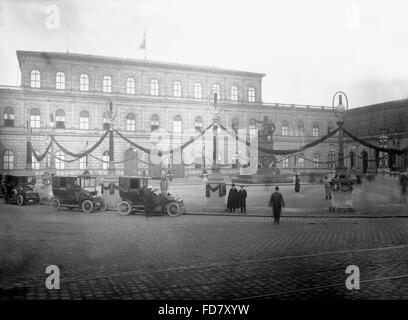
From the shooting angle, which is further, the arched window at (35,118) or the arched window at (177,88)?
the arched window at (177,88)

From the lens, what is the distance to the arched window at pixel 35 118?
1651 inches

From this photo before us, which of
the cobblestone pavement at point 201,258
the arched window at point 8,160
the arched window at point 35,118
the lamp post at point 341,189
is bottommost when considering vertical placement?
the cobblestone pavement at point 201,258

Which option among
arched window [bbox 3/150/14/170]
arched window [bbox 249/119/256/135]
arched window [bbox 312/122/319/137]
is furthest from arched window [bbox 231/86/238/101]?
arched window [bbox 3/150/14/170]

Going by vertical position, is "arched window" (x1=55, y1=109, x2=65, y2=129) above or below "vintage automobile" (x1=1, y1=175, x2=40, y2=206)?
above

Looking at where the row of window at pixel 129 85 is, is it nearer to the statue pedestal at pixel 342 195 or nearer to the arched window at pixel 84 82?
the arched window at pixel 84 82

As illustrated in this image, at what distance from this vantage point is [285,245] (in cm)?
989

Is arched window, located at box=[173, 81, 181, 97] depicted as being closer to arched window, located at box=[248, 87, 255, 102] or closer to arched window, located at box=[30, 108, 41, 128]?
arched window, located at box=[248, 87, 255, 102]

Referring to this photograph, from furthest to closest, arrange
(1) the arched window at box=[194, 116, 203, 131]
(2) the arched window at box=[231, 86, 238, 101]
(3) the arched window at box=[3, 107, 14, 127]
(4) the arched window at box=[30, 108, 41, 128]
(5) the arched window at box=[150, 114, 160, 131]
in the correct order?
(2) the arched window at box=[231, 86, 238, 101], (1) the arched window at box=[194, 116, 203, 131], (5) the arched window at box=[150, 114, 160, 131], (4) the arched window at box=[30, 108, 41, 128], (3) the arched window at box=[3, 107, 14, 127]

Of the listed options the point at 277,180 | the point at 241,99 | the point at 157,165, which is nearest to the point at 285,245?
the point at 277,180

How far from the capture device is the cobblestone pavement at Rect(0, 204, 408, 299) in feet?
20.9

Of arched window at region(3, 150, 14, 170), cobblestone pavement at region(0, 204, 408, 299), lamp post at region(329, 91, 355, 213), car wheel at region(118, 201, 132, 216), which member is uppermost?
arched window at region(3, 150, 14, 170)

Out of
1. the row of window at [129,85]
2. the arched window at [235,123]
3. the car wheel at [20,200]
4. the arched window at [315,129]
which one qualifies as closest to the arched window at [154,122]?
the row of window at [129,85]
